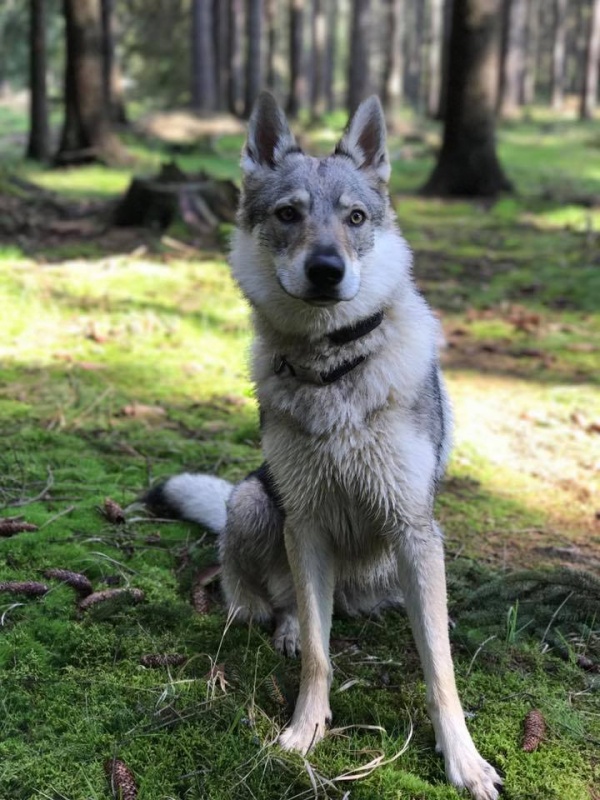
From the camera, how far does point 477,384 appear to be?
6.32 metres

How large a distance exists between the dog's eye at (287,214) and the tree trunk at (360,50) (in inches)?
776

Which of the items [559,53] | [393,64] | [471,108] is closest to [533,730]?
[471,108]

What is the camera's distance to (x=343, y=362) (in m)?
2.94

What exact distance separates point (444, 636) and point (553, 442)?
9.77 feet

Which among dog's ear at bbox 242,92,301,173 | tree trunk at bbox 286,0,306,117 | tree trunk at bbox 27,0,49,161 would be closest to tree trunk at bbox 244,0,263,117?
tree trunk at bbox 286,0,306,117

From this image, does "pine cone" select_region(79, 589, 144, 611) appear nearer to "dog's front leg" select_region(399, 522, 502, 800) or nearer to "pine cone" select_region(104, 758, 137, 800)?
"pine cone" select_region(104, 758, 137, 800)

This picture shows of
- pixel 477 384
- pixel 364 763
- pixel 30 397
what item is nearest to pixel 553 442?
pixel 477 384

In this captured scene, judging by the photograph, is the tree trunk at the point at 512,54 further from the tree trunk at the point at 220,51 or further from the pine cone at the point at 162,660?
the pine cone at the point at 162,660

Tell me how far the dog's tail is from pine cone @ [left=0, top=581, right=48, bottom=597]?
90 cm

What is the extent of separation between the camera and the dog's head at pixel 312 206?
2809 millimetres

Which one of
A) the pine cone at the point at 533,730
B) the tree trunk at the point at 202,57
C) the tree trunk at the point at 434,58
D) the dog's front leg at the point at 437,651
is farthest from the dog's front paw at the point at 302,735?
the tree trunk at the point at 434,58

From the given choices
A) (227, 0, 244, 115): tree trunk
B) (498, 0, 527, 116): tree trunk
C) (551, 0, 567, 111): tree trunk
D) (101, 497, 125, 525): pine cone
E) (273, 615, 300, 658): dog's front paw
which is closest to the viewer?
(273, 615, 300, 658): dog's front paw

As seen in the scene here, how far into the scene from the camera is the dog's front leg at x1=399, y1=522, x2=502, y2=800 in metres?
2.55

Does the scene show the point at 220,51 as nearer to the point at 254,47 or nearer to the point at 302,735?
the point at 254,47
